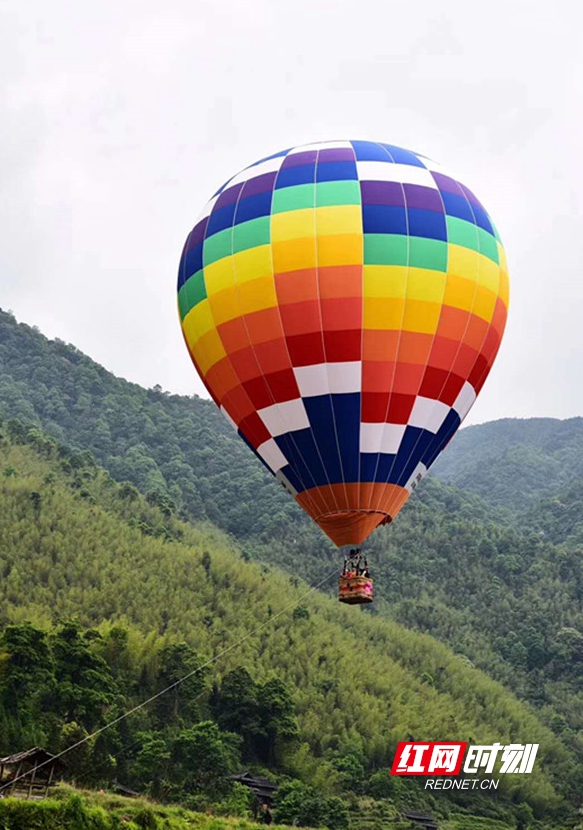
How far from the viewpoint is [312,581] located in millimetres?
65875

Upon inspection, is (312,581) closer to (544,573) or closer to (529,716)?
(544,573)

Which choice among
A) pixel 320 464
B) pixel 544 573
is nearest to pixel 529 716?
pixel 544 573

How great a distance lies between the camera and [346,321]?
50.9 feet

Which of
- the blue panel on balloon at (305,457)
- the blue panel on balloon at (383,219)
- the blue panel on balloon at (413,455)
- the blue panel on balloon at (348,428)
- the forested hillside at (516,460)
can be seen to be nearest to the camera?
the blue panel on balloon at (348,428)

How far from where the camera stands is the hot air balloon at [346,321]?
614 inches

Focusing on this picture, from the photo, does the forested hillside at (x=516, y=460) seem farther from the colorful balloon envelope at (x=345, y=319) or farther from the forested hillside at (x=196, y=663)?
the colorful balloon envelope at (x=345, y=319)

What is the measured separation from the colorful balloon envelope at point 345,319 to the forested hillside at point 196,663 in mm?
15650

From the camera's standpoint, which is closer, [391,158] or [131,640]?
[391,158]

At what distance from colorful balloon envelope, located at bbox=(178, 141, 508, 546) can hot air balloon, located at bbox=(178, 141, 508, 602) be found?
2 centimetres

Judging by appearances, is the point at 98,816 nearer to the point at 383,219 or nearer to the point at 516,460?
the point at 383,219

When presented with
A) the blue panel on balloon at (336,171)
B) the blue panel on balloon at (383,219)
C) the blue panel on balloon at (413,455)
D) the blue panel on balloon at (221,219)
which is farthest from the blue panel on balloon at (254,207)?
the blue panel on balloon at (413,455)

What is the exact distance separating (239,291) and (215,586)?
1473 inches

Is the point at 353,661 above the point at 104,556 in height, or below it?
below

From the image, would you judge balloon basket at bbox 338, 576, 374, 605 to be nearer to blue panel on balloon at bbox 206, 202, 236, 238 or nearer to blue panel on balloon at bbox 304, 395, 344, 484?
A: blue panel on balloon at bbox 304, 395, 344, 484
